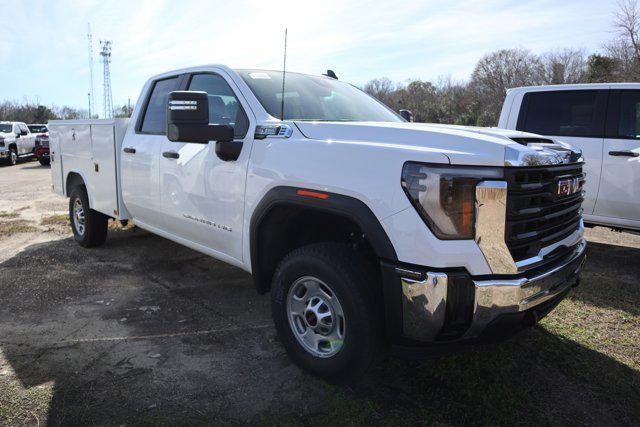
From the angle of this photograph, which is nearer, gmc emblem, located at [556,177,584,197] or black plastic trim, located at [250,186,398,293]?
black plastic trim, located at [250,186,398,293]

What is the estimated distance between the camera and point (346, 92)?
4172 mm

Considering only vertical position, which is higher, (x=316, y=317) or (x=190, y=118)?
(x=190, y=118)

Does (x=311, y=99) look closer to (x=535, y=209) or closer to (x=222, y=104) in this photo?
(x=222, y=104)

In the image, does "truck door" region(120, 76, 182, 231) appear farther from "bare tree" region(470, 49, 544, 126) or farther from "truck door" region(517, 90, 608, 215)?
"bare tree" region(470, 49, 544, 126)

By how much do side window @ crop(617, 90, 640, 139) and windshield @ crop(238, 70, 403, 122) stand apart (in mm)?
2821

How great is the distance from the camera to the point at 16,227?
7.24m

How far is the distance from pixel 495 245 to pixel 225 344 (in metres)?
2.06

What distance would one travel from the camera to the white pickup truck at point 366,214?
91.4 inches

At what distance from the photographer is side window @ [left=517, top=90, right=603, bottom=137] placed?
18.3 ft

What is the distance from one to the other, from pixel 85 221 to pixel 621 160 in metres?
6.08

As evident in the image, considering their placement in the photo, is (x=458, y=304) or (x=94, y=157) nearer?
(x=458, y=304)

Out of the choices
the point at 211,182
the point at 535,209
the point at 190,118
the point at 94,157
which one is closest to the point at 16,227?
the point at 94,157

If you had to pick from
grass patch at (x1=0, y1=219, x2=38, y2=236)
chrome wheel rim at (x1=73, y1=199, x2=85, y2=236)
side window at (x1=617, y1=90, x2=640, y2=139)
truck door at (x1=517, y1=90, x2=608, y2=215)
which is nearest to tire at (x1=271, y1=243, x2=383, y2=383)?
truck door at (x1=517, y1=90, x2=608, y2=215)

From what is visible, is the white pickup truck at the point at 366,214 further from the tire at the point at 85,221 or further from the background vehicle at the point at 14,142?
the background vehicle at the point at 14,142
